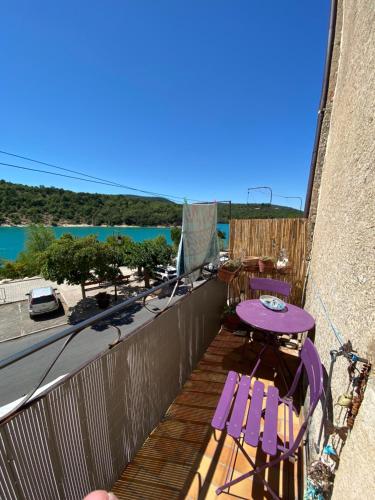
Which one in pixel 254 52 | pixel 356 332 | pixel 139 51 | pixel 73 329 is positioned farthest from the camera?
pixel 139 51

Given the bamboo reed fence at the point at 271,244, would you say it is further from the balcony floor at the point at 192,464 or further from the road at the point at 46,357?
the balcony floor at the point at 192,464

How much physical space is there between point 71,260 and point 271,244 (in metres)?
10.5

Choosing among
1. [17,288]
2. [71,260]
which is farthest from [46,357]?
[17,288]

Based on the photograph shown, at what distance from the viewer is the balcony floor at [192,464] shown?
173cm

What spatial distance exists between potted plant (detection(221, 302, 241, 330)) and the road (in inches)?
49.7

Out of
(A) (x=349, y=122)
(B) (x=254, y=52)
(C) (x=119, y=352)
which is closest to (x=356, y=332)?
(C) (x=119, y=352)

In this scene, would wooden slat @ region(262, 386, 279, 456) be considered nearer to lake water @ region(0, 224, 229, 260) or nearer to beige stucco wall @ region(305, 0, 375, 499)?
beige stucco wall @ region(305, 0, 375, 499)

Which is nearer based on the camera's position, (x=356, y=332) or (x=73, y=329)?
(x=356, y=332)

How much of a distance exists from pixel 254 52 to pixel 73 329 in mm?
8381

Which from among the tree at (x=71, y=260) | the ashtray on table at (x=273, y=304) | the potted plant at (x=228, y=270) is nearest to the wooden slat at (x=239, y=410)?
the ashtray on table at (x=273, y=304)

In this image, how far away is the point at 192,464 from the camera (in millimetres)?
1928

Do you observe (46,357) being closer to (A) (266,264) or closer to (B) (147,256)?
(B) (147,256)

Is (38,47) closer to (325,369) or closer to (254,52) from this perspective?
(254,52)

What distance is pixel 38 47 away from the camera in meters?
8.01
